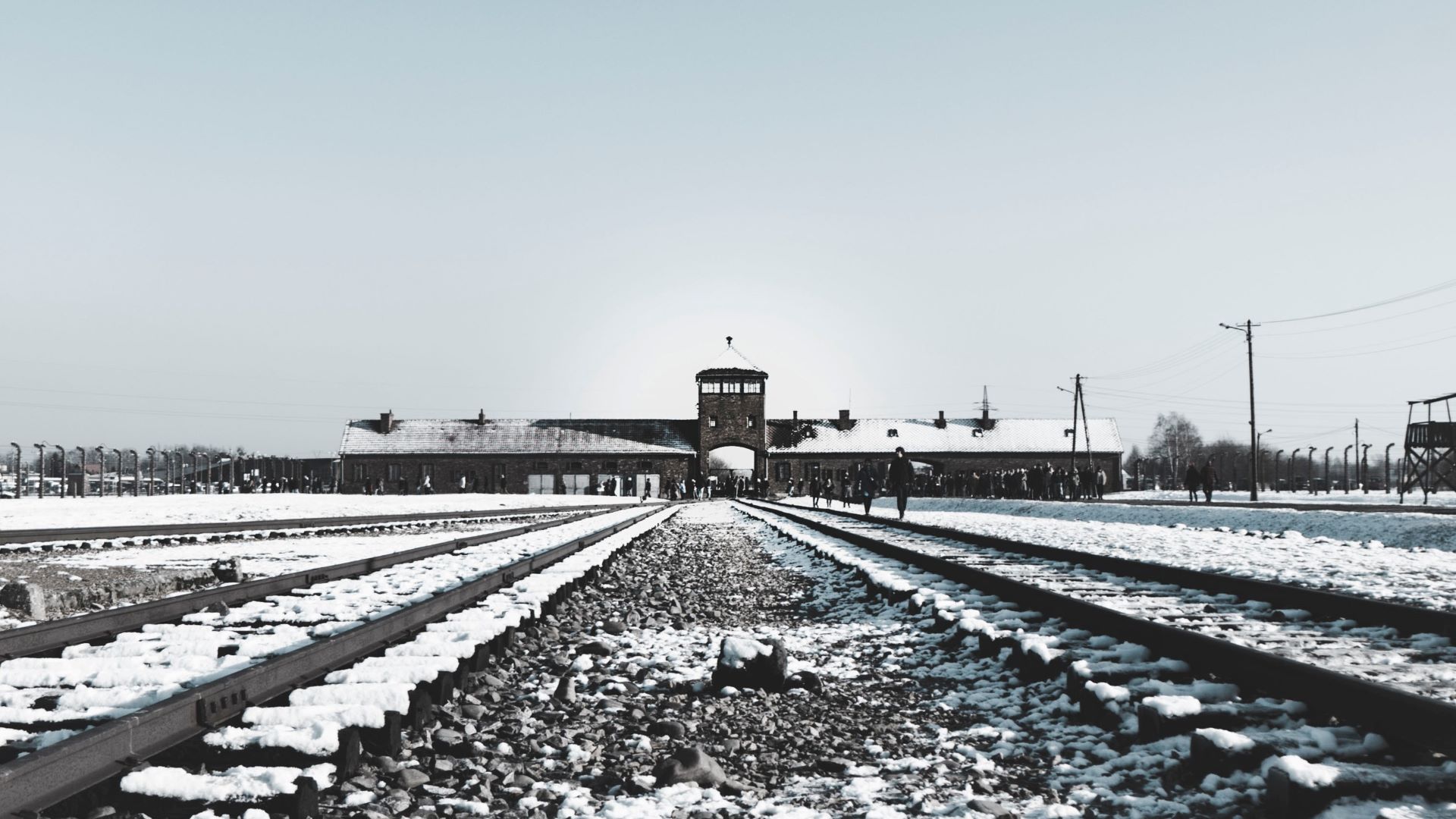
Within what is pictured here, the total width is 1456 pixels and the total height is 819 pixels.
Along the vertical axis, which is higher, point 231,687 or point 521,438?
point 521,438

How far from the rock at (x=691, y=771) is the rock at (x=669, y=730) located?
475mm

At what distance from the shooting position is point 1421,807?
2443 millimetres

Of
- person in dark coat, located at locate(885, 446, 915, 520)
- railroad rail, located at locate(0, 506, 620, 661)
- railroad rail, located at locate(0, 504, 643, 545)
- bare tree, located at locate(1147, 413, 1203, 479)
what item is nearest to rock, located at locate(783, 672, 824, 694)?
railroad rail, located at locate(0, 506, 620, 661)

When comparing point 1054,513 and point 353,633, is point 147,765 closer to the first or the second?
point 353,633

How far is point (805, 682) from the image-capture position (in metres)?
4.62

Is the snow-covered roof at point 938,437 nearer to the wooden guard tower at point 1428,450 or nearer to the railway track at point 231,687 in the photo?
the wooden guard tower at point 1428,450

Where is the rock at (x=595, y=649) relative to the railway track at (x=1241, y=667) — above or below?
below

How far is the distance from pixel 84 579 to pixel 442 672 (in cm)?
661

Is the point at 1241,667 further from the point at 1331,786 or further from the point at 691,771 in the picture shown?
the point at 691,771

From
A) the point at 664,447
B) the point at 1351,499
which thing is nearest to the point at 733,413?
the point at 664,447

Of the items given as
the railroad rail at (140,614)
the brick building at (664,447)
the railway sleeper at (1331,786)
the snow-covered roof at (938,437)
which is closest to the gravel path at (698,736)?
the railway sleeper at (1331,786)

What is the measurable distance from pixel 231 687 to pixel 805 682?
2.41 meters

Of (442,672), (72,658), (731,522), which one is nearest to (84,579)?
(72,658)

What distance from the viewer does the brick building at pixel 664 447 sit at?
7444cm
